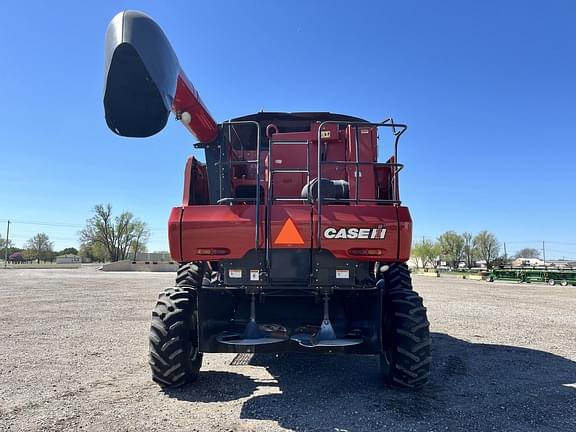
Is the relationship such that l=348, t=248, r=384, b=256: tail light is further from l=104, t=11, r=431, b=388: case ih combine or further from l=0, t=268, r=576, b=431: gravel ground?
l=0, t=268, r=576, b=431: gravel ground

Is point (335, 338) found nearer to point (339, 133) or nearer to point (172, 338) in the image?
point (172, 338)

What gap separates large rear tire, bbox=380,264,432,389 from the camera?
4477 mm

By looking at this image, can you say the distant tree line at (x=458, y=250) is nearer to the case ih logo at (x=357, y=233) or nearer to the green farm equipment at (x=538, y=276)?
the green farm equipment at (x=538, y=276)

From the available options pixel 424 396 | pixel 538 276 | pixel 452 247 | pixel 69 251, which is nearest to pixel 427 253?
pixel 452 247

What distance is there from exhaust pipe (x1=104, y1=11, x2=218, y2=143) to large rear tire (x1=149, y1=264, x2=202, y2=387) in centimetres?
186

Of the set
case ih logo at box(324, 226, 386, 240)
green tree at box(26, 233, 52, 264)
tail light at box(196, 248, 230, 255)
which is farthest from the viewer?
green tree at box(26, 233, 52, 264)

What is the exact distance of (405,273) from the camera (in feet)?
19.3

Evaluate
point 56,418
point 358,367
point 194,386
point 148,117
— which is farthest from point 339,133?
point 56,418

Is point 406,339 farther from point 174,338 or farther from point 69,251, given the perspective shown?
point 69,251

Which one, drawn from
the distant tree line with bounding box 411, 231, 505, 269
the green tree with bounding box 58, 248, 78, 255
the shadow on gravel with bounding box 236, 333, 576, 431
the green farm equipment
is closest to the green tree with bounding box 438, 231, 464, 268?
the distant tree line with bounding box 411, 231, 505, 269

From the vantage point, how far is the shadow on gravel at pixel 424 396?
12.8ft

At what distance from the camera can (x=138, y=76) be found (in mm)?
3646

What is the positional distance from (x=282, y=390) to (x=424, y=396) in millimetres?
1538

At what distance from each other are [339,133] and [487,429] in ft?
12.3
